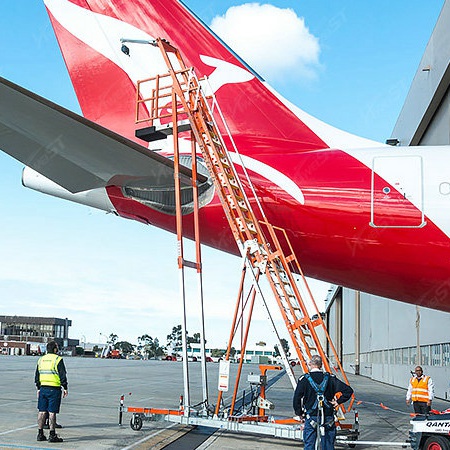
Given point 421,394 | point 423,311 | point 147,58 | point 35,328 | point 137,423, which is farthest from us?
point 35,328

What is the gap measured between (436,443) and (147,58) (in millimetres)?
7646

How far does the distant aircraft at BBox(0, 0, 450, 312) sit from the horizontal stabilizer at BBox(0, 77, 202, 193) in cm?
2

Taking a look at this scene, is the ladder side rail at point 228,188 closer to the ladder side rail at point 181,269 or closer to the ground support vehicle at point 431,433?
the ladder side rail at point 181,269

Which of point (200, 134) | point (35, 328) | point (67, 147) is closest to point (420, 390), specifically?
point (200, 134)

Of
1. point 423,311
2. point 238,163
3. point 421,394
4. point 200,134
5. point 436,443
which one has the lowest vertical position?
point 436,443

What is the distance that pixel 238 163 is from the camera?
10.1 m

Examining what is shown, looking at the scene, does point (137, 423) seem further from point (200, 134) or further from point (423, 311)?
point (423, 311)

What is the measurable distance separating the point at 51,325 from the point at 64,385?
418ft

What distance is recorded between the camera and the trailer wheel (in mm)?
7555

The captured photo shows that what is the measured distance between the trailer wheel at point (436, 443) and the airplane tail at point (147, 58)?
5.42 m

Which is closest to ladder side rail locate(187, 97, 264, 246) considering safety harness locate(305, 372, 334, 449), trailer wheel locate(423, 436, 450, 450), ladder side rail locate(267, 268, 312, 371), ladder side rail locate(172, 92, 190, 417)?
ladder side rail locate(172, 92, 190, 417)

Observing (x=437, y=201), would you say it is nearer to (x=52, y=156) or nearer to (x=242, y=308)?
(x=242, y=308)

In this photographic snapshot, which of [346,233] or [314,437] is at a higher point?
[346,233]

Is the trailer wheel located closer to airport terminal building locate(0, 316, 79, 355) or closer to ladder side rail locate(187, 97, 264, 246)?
ladder side rail locate(187, 97, 264, 246)
